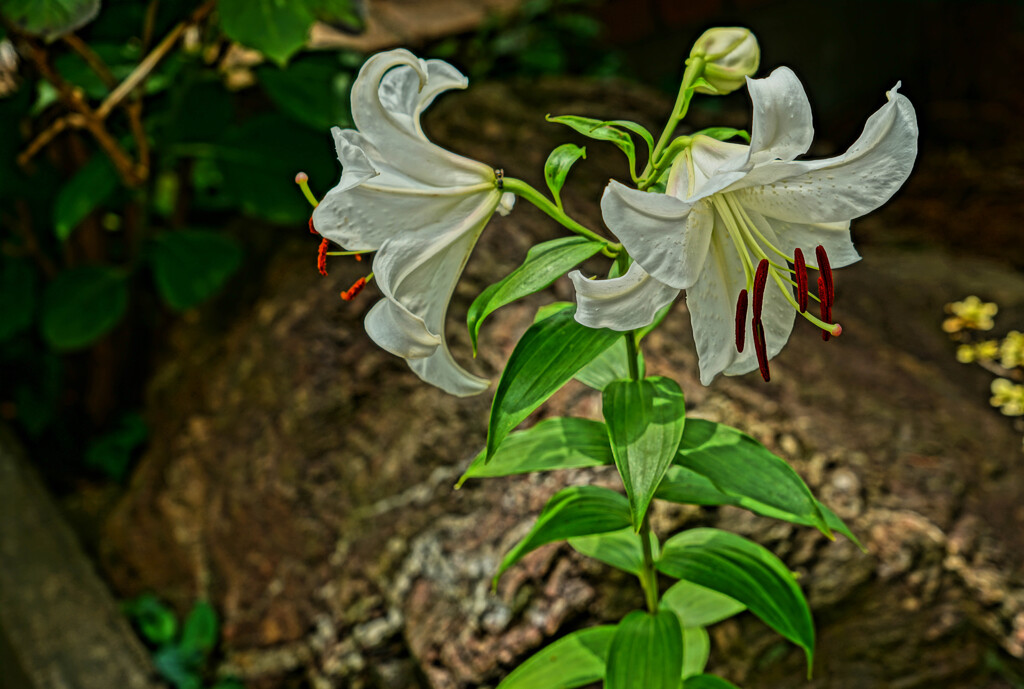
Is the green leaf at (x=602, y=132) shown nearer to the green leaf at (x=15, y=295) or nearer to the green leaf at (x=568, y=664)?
the green leaf at (x=568, y=664)

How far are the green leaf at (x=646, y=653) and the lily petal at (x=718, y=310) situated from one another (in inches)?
14.2

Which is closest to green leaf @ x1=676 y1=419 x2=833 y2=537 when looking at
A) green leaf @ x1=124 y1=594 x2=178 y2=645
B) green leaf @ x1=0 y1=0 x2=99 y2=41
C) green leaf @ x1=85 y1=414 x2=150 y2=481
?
green leaf @ x1=0 y1=0 x2=99 y2=41

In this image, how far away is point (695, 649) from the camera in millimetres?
1127

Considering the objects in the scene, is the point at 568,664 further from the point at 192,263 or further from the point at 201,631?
the point at 192,263

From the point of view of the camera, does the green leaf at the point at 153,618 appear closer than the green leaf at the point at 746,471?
No

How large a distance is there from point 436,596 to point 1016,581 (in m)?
0.85

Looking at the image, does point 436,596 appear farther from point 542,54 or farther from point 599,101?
point 542,54

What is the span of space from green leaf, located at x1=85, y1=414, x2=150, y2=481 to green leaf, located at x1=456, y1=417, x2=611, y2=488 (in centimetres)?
141

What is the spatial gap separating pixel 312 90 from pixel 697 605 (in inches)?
47.9

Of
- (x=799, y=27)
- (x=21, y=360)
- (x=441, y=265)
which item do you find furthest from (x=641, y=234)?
(x=799, y=27)

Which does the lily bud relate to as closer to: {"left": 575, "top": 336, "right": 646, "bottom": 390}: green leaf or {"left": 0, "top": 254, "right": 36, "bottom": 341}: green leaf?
{"left": 575, "top": 336, "right": 646, "bottom": 390}: green leaf

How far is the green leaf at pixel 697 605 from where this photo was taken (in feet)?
3.51

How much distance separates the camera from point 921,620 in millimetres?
1229

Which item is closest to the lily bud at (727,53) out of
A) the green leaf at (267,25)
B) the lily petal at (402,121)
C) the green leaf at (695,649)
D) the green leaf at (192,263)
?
the lily petal at (402,121)
